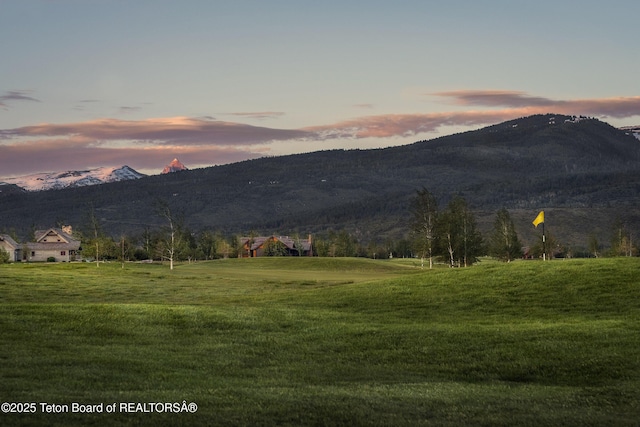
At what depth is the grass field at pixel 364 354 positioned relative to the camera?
60.6 feet

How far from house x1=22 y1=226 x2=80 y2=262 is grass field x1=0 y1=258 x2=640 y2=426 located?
13571 cm

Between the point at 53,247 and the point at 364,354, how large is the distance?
164m

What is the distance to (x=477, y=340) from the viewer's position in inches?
1148

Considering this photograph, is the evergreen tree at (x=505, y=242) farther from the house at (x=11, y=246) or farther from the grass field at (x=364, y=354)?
the house at (x=11, y=246)

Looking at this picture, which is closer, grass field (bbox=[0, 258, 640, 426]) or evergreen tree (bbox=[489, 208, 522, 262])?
grass field (bbox=[0, 258, 640, 426])

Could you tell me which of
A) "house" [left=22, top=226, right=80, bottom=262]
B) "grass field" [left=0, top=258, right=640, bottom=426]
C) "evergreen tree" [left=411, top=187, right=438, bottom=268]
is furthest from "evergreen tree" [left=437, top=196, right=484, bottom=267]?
"house" [left=22, top=226, right=80, bottom=262]

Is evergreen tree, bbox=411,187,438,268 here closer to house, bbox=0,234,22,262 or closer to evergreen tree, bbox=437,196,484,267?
evergreen tree, bbox=437,196,484,267

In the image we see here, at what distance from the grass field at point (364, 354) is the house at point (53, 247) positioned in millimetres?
135708

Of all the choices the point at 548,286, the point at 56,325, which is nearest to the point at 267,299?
the point at 548,286

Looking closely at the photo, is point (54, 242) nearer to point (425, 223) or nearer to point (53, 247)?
point (53, 247)

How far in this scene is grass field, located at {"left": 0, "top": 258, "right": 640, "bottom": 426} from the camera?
18.5 meters

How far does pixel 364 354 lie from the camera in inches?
1102

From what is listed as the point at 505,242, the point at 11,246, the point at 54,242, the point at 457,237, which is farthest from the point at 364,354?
the point at 54,242

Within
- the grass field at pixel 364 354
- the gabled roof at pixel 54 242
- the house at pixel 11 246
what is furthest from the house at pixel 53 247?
the grass field at pixel 364 354
